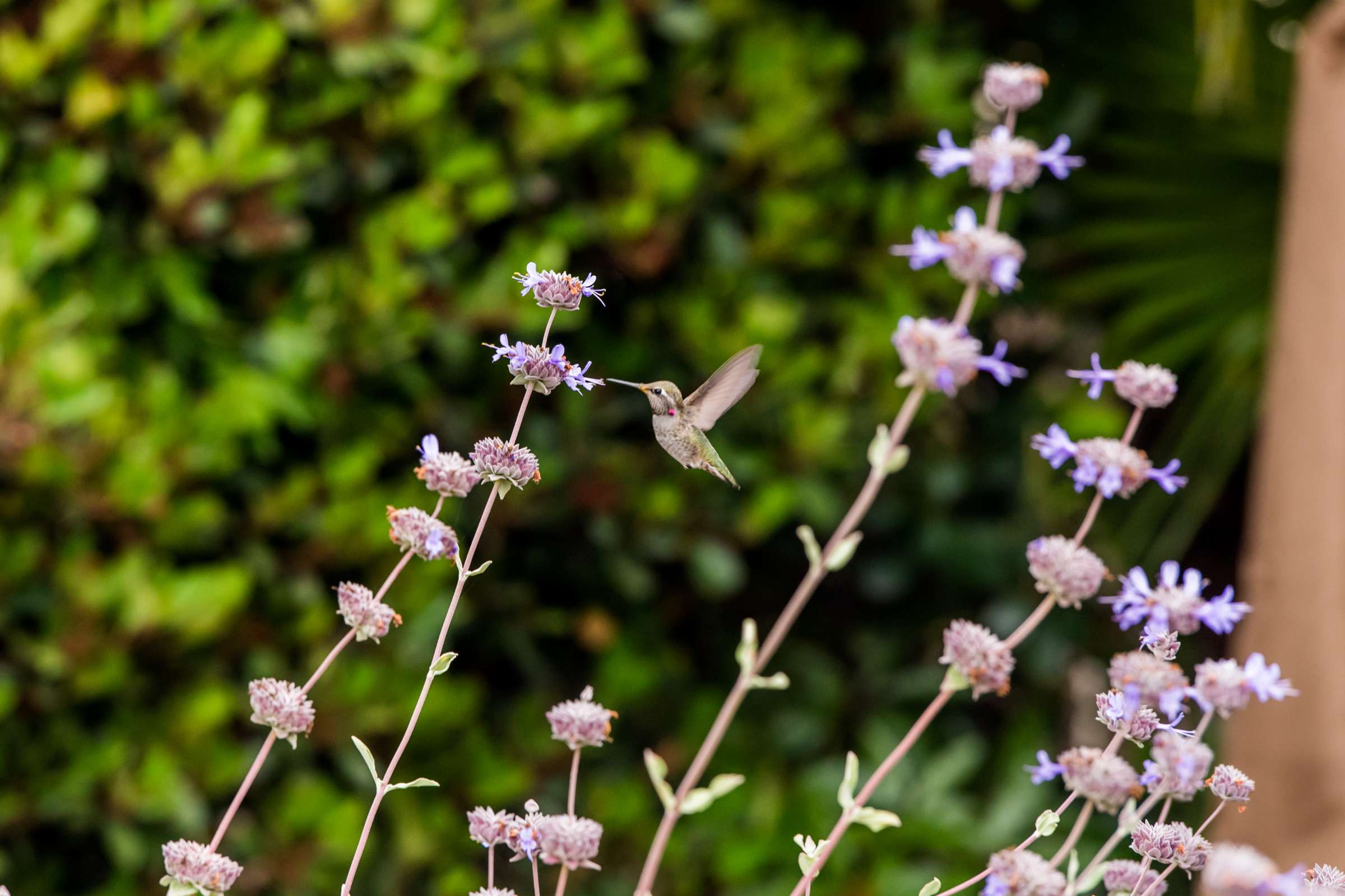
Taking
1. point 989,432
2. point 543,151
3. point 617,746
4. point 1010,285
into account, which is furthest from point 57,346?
point 989,432

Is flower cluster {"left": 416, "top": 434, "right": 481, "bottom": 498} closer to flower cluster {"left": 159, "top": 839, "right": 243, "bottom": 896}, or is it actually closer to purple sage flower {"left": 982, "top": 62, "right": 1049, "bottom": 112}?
flower cluster {"left": 159, "top": 839, "right": 243, "bottom": 896}

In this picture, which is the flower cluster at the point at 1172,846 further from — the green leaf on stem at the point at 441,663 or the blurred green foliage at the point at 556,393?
the blurred green foliage at the point at 556,393

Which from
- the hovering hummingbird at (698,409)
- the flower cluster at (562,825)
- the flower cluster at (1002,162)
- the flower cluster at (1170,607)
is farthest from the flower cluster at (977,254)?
the hovering hummingbird at (698,409)

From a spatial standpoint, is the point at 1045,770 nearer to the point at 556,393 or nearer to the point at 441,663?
the point at 441,663

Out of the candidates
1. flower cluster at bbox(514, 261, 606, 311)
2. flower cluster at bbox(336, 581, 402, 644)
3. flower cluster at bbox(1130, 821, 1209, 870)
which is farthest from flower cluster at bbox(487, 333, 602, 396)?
flower cluster at bbox(1130, 821, 1209, 870)

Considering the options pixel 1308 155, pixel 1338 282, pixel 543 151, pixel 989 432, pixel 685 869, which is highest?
pixel 1308 155

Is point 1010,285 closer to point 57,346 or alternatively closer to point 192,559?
point 57,346
